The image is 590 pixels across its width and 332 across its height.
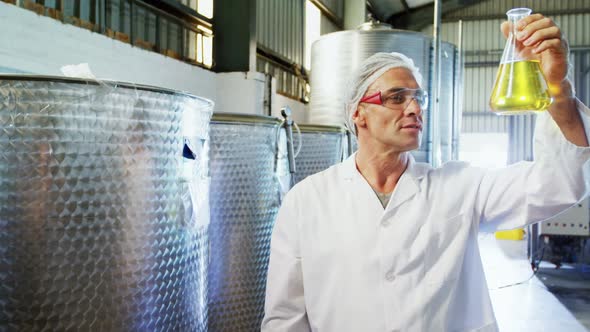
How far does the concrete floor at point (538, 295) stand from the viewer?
13.5 ft

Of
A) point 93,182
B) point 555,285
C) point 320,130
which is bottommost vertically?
point 555,285

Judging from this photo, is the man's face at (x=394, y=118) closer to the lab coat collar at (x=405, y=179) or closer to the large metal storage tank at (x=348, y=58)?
the lab coat collar at (x=405, y=179)

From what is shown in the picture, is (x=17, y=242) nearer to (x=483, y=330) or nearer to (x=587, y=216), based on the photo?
(x=483, y=330)

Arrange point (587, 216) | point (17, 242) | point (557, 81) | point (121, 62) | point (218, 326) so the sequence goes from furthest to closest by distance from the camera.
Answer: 1. point (587, 216)
2. point (121, 62)
3. point (218, 326)
4. point (17, 242)
5. point (557, 81)

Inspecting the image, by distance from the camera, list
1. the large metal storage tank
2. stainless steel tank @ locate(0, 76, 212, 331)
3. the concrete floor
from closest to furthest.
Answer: stainless steel tank @ locate(0, 76, 212, 331) < the concrete floor < the large metal storage tank

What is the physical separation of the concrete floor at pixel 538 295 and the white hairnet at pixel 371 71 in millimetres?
3091

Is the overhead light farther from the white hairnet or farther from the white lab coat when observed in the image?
the white lab coat

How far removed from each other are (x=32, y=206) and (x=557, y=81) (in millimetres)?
1239

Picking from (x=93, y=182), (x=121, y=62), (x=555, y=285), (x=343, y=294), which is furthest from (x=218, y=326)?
(x=555, y=285)

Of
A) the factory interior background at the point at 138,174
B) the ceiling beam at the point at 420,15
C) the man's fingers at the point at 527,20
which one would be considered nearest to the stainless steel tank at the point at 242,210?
the factory interior background at the point at 138,174

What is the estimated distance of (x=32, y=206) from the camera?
49.6 inches

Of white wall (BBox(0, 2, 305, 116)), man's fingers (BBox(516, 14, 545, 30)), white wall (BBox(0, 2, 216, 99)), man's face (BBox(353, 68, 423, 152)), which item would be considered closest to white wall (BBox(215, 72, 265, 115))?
white wall (BBox(0, 2, 305, 116))

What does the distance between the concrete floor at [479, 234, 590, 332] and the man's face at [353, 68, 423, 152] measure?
10.1 ft

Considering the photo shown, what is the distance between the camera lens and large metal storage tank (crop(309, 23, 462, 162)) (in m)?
4.32
